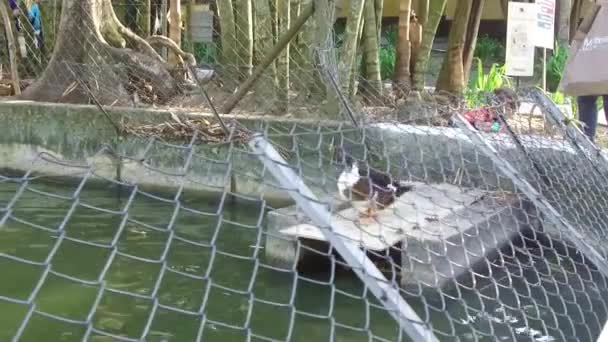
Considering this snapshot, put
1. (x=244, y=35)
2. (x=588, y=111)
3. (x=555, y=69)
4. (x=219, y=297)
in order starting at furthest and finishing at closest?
(x=555, y=69) → (x=244, y=35) → (x=588, y=111) → (x=219, y=297)

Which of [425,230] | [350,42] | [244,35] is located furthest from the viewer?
[244,35]

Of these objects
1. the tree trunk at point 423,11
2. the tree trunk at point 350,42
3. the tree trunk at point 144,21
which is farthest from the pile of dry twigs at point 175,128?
the tree trunk at point 144,21

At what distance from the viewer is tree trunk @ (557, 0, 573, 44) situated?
13641 mm

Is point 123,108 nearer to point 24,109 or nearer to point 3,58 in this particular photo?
point 24,109

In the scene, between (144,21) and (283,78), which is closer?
(283,78)

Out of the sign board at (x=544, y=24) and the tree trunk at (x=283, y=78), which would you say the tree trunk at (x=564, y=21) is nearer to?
the sign board at (x=544, y=24)

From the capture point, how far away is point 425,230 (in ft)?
14.9

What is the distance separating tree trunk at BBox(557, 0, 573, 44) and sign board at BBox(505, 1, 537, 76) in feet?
21.4

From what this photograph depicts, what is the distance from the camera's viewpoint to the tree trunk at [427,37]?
315 inches

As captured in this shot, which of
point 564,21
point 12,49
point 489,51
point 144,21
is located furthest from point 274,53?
point 489,51

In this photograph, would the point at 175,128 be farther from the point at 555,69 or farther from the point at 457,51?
the point at 555,69

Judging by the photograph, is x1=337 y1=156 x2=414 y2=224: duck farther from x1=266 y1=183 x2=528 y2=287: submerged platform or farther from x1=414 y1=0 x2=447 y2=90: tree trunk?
x1=414 y1=0 x2=447 y2=90: tree trunk

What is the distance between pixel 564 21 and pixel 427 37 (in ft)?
21.6

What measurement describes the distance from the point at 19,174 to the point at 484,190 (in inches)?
188
